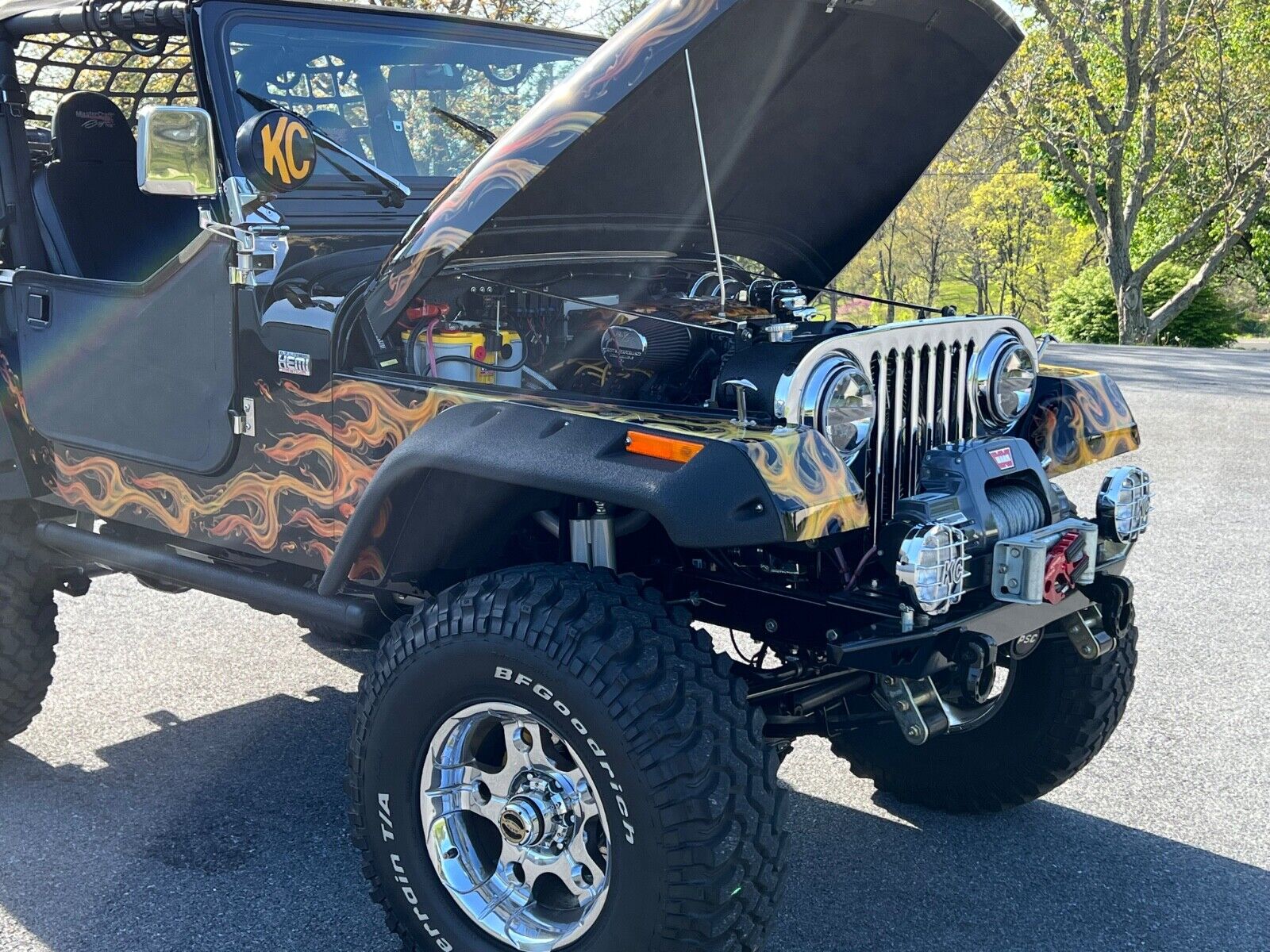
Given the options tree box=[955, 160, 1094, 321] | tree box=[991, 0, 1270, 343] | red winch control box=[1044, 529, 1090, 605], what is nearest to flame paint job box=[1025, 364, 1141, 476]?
red winch control box=[1044, 529, 1090, 605]

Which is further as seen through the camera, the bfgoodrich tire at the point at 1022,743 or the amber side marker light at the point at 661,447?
the bfgoodrich tire at the point at 1022,743

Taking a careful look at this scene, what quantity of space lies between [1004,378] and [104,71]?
3.64m

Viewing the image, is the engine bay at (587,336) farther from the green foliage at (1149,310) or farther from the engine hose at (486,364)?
the green foliage at (1149,310)

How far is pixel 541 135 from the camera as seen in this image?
275cm

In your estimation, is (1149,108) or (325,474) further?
(1149,108)

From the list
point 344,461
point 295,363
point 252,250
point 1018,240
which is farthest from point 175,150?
point 1018,240

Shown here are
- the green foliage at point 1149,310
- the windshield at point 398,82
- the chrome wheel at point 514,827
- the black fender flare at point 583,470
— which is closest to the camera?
the black fender flare at point 583,470

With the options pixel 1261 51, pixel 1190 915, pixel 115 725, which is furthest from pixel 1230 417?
pixel 1261 51

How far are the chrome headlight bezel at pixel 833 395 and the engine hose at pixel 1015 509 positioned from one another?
1.10ft

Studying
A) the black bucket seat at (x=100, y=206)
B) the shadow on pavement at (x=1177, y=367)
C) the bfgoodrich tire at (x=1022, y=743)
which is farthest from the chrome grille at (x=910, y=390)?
the shadow on pavement at (x=1177, y=367)

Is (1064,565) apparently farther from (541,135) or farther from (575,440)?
(541,135)

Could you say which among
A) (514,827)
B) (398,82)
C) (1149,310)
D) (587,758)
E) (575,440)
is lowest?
(1149,310)

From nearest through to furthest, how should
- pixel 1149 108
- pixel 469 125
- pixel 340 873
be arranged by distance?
pixel 340 873
pixel 469 125
pixel 1149 108

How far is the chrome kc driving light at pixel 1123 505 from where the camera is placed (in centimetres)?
314
